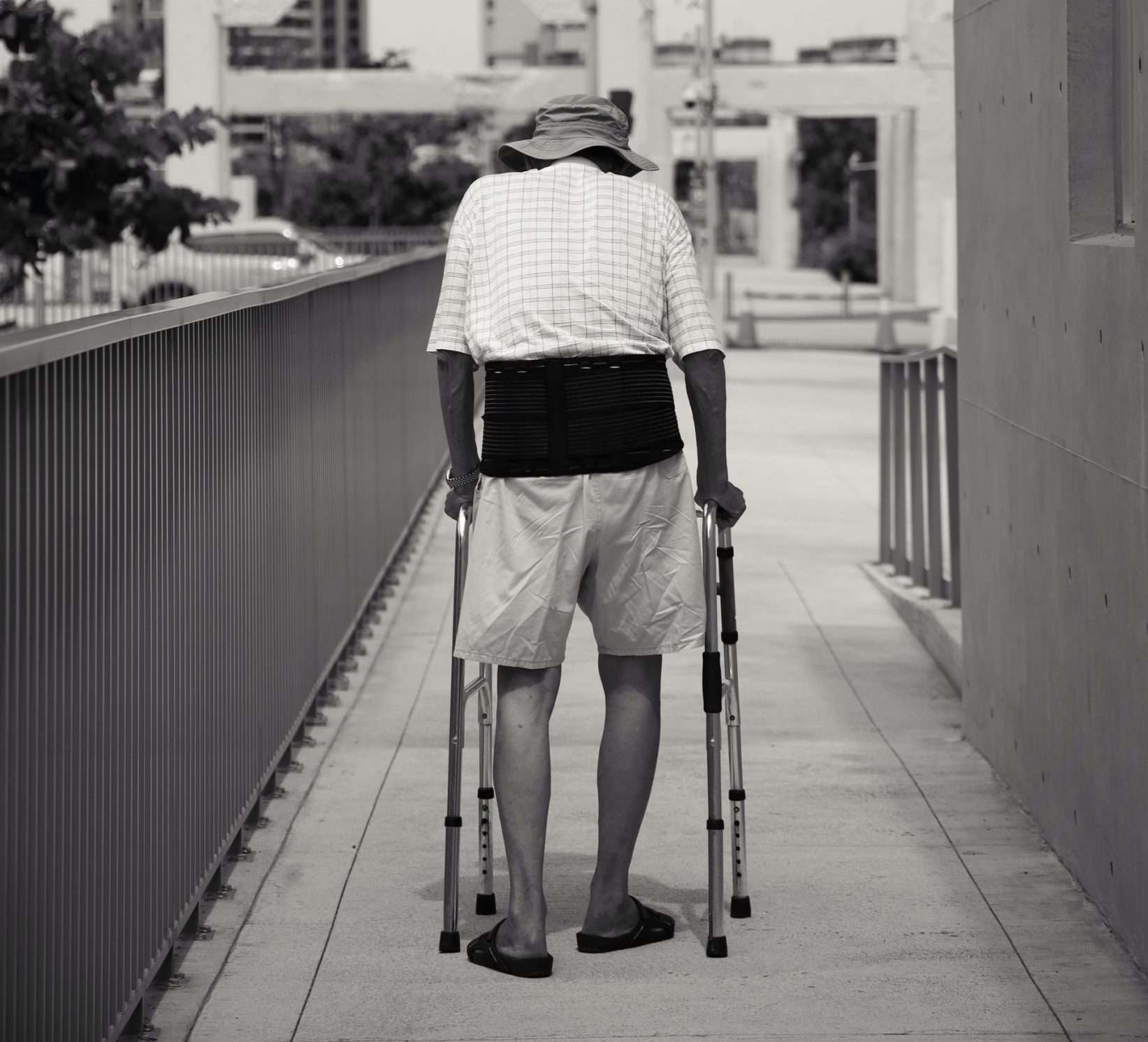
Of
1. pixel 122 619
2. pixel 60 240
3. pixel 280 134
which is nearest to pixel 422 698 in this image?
pixel 122 619

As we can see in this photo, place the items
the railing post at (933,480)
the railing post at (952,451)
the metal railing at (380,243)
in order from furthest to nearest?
the metal railing at (380,243)
the railing post at (933,480)
the railing post at (952,451)

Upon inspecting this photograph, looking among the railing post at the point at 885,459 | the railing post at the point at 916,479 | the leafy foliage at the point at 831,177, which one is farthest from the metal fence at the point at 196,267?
the leafy foliage at the point at 831,177

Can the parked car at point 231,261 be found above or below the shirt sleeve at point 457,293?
above

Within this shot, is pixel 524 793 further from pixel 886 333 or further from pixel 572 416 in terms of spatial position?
pixel 886 333

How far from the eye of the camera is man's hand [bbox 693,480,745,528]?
16.5 ft

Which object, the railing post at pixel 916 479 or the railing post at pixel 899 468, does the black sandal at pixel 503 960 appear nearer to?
the railing post at pixel 916 479

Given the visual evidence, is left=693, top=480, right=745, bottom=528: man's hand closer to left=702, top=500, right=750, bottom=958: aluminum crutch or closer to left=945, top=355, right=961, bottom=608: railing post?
left=702, top=500, right=750, bottom=958: aluminum crutch

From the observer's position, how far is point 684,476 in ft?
16.2

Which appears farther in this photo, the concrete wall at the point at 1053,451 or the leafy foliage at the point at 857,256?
the leafy foliage at the point at 857,256

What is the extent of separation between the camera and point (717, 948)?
495 cm

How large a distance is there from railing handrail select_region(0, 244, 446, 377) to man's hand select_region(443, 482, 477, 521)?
75cm

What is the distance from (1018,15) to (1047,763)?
2.20m

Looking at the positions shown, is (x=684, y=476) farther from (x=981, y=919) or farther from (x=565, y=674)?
(x=565, y=674)

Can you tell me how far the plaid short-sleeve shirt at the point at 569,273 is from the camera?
4.73 m
